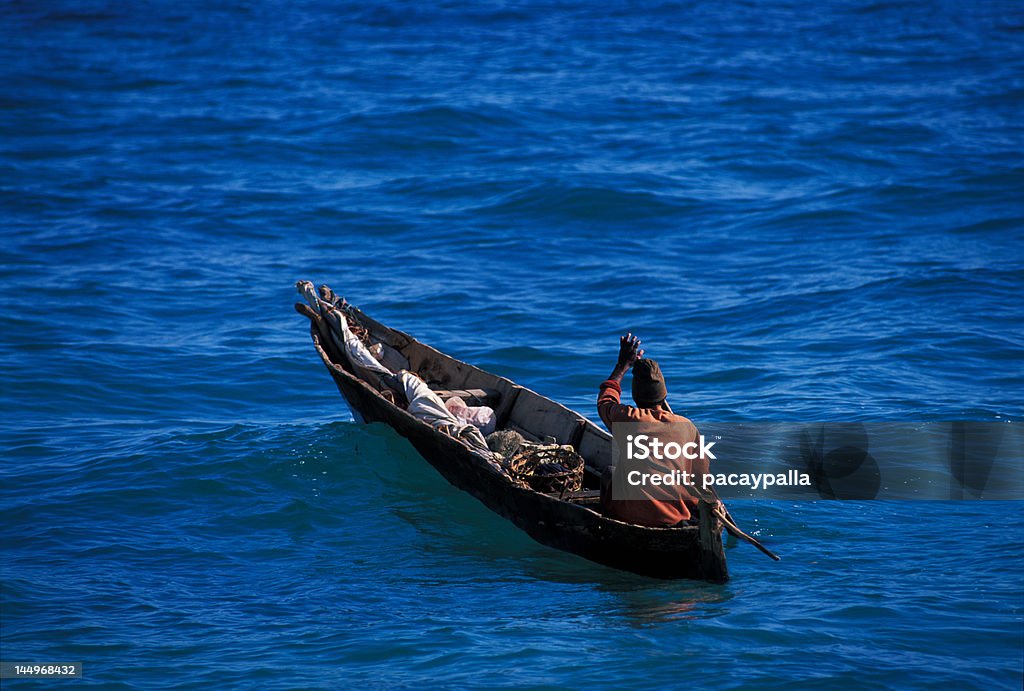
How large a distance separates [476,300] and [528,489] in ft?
28.6

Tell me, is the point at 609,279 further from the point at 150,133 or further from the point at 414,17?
the point at 414,17

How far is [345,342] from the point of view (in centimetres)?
1277

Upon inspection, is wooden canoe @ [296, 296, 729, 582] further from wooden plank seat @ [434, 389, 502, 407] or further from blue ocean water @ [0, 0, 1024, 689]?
blue ocean water @ [0, 0, 1024, 689]

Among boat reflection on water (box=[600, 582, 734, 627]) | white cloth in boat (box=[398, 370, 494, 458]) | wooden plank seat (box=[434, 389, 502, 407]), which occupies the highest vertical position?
wooden plank seat (box=[434, 389, 502, 407])

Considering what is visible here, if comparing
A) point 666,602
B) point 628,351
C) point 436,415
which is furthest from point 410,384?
point 666,602

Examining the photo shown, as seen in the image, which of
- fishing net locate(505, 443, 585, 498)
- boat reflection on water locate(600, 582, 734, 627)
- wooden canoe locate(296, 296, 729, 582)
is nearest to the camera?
boat reflection on water locate(600, 582, 734, 627)

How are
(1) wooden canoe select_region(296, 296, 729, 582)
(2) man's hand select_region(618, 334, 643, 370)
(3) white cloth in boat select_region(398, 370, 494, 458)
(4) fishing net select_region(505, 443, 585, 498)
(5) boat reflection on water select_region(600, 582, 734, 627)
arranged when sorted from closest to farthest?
(5) boat reflection on water select_region(600, 582, 734, 627) → (1) wooden canoe select_region(296, 296, 729, 582) → (2) man's hand select_region(618, 334, 643, 370) → (4) fishing net select_region(505, 443, 585, 498) → (3) white cloth in boat select_region(398, 370, 494, 458)

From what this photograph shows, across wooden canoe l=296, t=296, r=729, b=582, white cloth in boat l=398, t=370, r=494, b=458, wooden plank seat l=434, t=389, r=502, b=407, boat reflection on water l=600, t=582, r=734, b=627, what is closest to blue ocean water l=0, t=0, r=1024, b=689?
boat reflection on water l=600, t=582, r=734, b=627

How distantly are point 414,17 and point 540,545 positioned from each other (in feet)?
93.2

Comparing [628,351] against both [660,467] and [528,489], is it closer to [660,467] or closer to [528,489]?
[660,467]

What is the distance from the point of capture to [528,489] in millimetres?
9523

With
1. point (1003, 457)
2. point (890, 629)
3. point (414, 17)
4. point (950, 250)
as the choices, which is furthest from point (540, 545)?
point (414, 17)

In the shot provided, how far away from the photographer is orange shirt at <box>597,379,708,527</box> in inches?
342

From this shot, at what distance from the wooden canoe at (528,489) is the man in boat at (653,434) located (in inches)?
7.8
